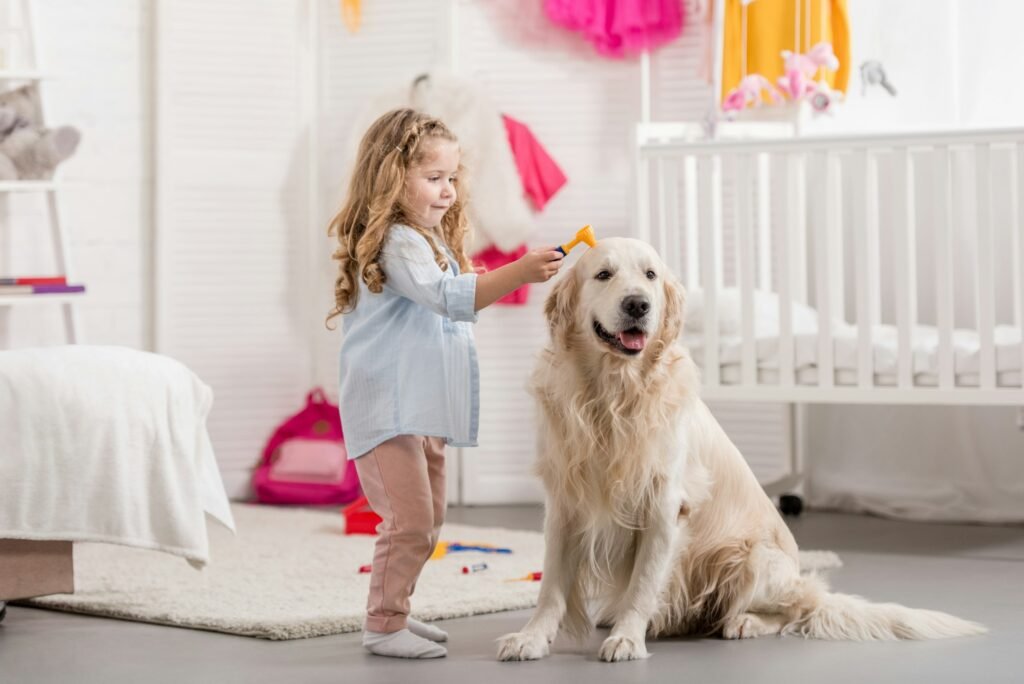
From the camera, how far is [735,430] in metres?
4.46

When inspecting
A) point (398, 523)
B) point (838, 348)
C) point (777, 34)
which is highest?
point (777, 34)

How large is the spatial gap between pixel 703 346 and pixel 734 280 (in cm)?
96

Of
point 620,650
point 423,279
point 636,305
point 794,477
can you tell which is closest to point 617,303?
point 636,305

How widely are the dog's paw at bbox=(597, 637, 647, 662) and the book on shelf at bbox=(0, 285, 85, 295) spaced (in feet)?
8.03

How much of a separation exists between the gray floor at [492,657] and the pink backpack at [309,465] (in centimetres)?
182

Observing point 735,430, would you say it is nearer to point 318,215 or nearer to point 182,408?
point 318,215

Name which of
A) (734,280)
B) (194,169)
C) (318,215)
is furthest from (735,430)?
(194,169)

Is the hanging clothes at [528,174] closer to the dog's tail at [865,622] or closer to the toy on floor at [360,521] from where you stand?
the toy on floor at [360,521]

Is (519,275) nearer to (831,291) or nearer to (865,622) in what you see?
(865,622)

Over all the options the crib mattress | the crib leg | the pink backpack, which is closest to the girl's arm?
the crib mattress

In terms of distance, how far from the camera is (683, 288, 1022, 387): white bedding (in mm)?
3332

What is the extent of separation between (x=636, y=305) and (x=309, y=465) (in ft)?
8.70

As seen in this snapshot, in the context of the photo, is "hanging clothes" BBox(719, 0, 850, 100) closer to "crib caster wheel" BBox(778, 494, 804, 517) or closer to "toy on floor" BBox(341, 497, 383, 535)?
"crib caster wheel" BBox(778, 494, 804, 517)

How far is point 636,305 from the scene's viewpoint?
2156mm
